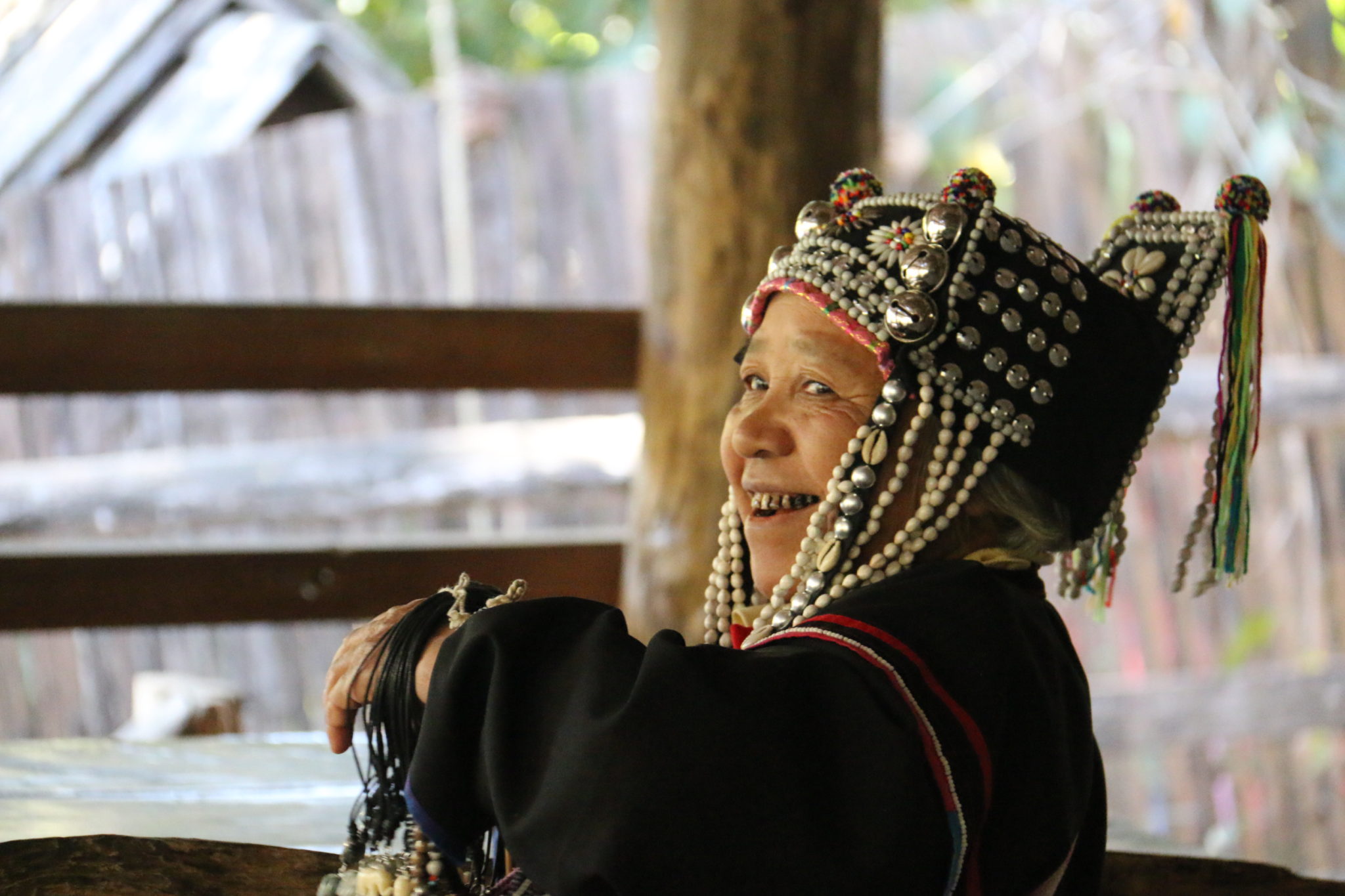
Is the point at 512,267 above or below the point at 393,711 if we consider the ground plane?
above

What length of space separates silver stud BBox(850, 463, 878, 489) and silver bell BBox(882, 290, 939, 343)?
0.14 metres

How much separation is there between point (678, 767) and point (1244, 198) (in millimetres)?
998

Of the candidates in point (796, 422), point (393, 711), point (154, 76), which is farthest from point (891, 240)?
point (154, 76)

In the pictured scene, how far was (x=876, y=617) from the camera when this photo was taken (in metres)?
1.24

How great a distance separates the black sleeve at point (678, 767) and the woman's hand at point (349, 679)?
149 mm

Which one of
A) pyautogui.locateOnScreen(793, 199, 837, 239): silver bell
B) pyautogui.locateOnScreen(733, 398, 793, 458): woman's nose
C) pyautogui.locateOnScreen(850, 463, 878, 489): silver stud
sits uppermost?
pyautogui.locateOnScreen(793, 199, 837, 239): silver bell

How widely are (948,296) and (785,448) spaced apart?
25cm

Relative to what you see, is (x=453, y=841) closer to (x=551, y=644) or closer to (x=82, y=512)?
(x=551, y=644)

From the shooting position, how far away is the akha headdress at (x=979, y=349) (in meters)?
1.39

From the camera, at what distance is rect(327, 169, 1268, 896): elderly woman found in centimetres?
109

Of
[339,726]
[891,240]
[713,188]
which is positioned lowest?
[339,726]

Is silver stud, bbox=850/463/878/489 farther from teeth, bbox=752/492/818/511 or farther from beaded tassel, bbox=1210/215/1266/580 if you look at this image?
beaded tassel, bbox=1210/215/1266/580

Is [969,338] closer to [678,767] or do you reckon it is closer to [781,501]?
[781,501]

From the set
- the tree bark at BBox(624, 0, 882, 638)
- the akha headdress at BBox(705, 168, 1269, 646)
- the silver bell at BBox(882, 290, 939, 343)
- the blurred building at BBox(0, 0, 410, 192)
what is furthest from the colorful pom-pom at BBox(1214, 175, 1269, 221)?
the blurred building at BBox(0, 0, 410, 192)
